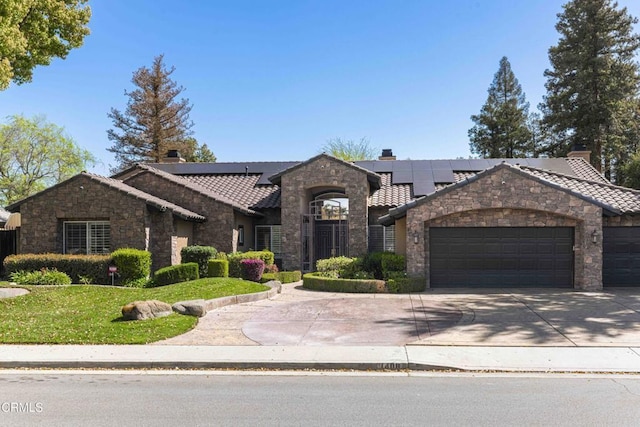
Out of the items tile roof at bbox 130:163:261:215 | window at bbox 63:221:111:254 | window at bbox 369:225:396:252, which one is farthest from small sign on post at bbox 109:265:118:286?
window at bbox 369:225:396:252

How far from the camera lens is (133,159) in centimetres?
4644

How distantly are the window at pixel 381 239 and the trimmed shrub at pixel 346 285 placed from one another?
5520mm

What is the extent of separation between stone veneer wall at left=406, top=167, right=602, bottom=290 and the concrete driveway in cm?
156

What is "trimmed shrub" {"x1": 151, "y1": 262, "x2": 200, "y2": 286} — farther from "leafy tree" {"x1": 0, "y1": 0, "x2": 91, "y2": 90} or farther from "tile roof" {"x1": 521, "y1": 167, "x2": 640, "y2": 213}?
"tile roof" {"x1": 521, "y1": 167, "x2": 640, "y2": 213}

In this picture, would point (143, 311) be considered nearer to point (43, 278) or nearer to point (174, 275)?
point (174, 275)

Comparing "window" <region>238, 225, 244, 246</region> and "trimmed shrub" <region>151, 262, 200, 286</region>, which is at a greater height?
"window" <region>238, 225, 244, 246</region>

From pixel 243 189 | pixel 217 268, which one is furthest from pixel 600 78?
pixel 217 268

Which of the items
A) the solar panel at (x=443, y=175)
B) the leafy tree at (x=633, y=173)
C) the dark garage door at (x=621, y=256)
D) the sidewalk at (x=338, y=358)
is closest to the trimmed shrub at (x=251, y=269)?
the sidewalk at (x=338, y=358)

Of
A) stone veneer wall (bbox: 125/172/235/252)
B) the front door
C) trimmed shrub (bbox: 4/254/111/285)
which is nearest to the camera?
trimmed shrub (bbox: 4/254/111/285)

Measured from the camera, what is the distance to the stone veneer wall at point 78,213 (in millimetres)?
17953

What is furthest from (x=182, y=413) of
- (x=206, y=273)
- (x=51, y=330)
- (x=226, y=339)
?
(x=206, y=273)

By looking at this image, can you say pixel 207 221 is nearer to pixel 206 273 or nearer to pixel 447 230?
pixel 206 273

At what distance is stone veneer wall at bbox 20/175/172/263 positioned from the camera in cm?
1795

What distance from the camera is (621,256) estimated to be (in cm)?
1638
